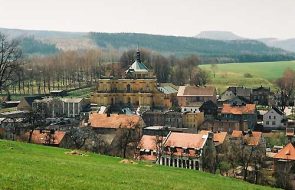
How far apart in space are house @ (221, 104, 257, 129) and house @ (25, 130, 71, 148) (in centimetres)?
3683

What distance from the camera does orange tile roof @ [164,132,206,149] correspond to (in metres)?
58.5

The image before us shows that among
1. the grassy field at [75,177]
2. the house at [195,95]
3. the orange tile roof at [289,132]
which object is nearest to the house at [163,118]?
the house at [195,95]

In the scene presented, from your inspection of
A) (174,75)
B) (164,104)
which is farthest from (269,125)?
(174,75)

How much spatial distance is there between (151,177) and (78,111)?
238ft

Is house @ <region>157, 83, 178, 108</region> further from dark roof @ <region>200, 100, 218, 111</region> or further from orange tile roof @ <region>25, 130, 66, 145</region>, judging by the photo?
orange tile roof @ <region>25, 130, 66, 145</region>

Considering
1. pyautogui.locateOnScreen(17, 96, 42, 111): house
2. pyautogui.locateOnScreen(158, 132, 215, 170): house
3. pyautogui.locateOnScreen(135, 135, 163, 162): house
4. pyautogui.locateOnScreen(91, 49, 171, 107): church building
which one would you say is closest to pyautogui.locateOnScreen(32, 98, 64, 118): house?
pyautogui.locateOnScreen(17, 96, 42, 111): house

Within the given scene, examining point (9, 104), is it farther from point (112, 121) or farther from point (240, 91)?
point (240, 91)

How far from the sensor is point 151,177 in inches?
1096

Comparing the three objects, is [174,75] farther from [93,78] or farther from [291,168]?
[291,168]

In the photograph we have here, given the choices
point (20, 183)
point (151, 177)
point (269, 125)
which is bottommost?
point (269, 125)

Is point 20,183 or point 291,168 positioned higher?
point 20,183

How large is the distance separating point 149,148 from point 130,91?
134 ft

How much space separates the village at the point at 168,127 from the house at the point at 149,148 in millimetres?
120

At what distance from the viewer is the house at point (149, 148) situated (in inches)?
2329
